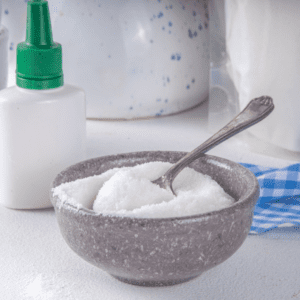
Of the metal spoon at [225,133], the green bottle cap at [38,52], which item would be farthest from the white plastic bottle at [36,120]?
the metal spoon at [225,133]

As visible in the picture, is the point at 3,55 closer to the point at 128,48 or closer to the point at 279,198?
the point at 128,48

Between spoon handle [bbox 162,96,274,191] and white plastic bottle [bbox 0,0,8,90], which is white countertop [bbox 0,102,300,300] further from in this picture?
white plastic bottle [bbox 0,0,8,90]

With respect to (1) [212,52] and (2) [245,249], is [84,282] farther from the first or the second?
(1) [212,52]

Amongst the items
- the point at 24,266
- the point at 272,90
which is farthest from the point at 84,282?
the point at 272,90

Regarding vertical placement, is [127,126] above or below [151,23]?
below

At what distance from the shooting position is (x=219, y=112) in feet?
1.90

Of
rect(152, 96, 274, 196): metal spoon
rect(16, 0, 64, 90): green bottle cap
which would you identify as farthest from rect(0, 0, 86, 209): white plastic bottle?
rect(152, 96, 274, 196): metal spoon

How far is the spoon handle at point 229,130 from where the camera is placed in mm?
339

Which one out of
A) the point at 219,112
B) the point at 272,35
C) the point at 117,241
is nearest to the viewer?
the point at 117,241

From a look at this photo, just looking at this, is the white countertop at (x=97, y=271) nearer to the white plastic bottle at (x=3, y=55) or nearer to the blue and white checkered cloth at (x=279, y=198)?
the blue and white checkered cloth at (x=279, y=198)

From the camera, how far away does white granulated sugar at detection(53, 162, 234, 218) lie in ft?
0.92

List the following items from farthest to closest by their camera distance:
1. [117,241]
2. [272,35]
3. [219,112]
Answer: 1. [219,112]
2. [272,35]
3. [117,241]

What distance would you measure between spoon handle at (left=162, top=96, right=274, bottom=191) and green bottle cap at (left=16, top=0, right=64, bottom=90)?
5.0 inches

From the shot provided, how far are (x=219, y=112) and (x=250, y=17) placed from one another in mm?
130
